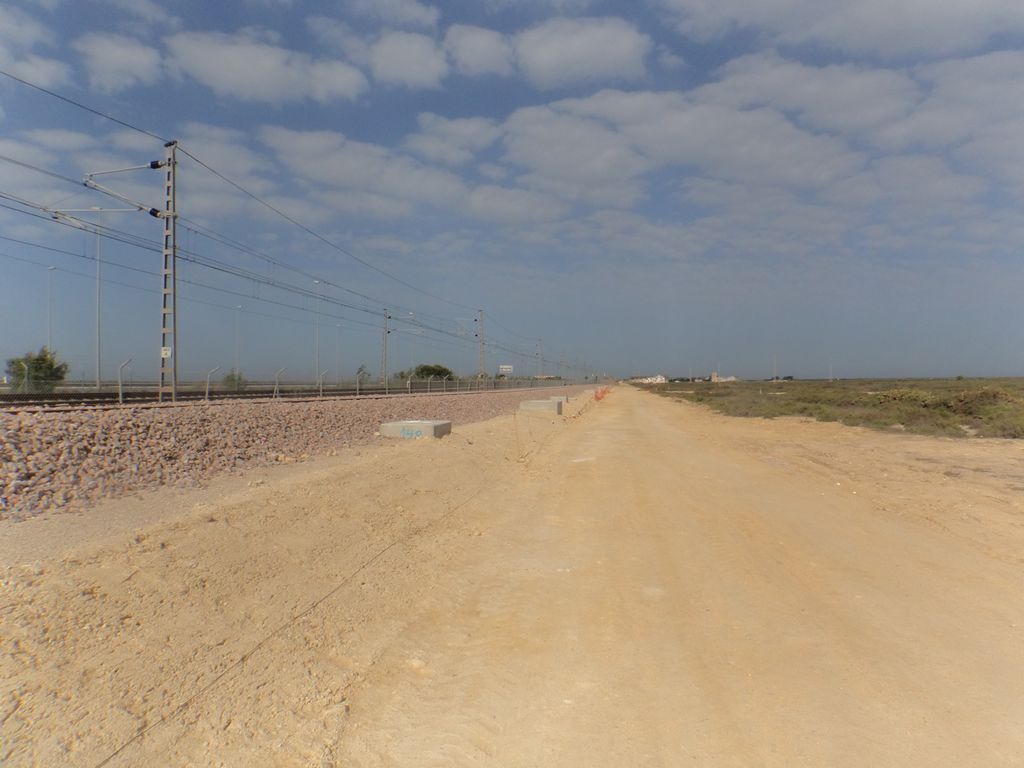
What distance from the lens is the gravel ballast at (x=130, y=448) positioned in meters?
8.32

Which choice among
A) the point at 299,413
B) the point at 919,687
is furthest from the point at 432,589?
the point at 299,413

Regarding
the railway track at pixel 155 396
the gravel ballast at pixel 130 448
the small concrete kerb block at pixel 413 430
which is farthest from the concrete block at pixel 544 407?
the gravel ballast at pixel 130 448

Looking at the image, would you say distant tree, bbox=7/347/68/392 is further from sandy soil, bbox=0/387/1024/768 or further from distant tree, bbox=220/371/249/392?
sandy soil, bbox=0/387/1024/768

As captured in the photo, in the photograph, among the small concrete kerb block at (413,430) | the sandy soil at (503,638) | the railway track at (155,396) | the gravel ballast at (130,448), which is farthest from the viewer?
the railway track at (155,396)

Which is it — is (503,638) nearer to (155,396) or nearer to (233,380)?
(155,396)

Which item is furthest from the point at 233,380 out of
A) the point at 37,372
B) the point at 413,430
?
the point at 413,430

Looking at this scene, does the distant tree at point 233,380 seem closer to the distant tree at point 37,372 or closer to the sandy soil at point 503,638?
the distant tree at point 37,372

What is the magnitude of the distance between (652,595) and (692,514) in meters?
4.35

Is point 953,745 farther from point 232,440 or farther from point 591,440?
point 591,440

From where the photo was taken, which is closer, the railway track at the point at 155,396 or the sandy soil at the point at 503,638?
the sandy soil at the point at 503,638

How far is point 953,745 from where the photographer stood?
375cm

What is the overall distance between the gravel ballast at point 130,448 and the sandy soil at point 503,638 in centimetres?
98

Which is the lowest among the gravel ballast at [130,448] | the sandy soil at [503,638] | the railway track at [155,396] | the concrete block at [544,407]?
the sandy soil at [503,638]

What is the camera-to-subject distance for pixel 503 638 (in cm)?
545
